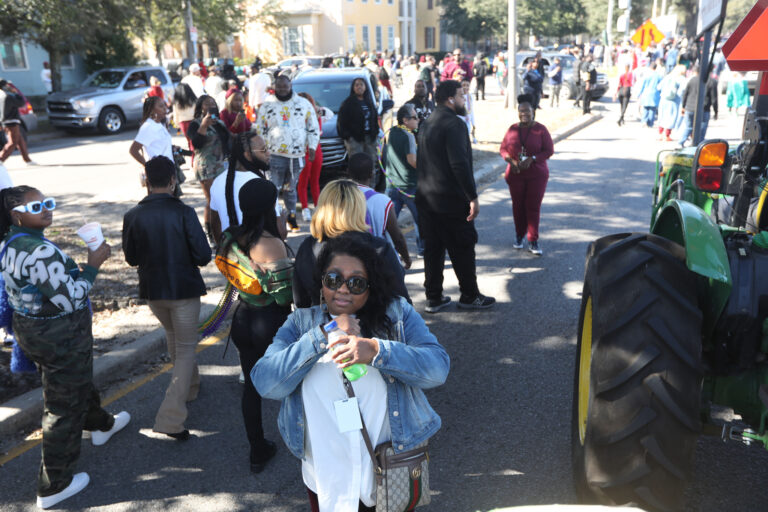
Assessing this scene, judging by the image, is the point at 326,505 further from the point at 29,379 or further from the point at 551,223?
the point at 551,223

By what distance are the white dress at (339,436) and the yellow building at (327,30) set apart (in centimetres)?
5294

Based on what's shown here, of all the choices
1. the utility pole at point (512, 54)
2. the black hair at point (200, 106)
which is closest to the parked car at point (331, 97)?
the black hair at point (200, 106)

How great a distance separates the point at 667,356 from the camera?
2648 millimetres

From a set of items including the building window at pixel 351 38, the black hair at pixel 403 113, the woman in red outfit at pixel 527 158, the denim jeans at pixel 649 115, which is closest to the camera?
the woman in red outfit at pixel 527 158

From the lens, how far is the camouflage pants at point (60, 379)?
358 centimetres

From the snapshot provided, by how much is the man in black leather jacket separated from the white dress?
200 centimetres

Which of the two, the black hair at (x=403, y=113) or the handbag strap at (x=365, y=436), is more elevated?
the black hair at (x=403, y=113)

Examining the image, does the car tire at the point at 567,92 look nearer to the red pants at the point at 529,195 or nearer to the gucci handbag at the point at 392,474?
the red pants at the point at 529,195

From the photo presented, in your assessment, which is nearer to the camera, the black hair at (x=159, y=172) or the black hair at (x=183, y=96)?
the black hair at (x=159, y=172)

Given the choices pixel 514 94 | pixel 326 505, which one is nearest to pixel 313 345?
pixel 326 505

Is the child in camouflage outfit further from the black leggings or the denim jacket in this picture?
the denim jacket

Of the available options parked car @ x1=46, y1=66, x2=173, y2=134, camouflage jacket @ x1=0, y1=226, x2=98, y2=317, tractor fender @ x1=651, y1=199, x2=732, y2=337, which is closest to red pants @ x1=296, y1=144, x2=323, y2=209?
camouflage jacket @ x1=0, y1=226, x2=98, y2=317

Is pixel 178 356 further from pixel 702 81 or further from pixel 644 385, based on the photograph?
pixel 702 81

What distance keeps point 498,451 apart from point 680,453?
1.51 metres
